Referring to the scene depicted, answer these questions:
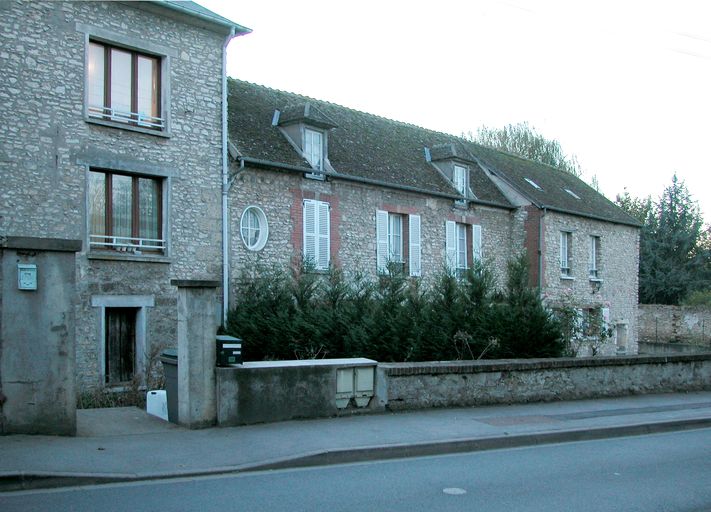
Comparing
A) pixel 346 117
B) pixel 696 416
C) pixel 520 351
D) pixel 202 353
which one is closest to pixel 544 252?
pixel 346 117

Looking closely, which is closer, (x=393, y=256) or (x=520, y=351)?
(x=520, y=351)

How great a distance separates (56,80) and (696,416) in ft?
45.4

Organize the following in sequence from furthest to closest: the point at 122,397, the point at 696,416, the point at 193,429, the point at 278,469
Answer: the point at 122,397 → the point at 696,416 → the point at 193,429 → the point at 278,469

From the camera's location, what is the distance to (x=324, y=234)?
→ 68.5 ft

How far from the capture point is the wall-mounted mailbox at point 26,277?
8.80 meters

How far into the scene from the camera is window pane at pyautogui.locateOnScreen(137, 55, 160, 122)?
16859mm

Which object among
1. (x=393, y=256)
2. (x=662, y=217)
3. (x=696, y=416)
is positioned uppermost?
(x=662, y=217)

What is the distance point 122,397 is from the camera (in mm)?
14016

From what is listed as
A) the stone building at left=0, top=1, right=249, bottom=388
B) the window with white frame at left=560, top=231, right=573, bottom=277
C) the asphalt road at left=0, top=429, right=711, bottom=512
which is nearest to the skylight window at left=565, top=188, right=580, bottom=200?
the window with white frame at left=560, top=231, right=573, bottom=277

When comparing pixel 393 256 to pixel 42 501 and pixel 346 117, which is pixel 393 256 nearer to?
pixel 346 117

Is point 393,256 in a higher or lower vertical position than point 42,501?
higher

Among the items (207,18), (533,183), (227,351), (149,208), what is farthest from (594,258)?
(227,351)

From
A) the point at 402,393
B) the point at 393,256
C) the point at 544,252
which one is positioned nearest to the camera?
the point at 402,393

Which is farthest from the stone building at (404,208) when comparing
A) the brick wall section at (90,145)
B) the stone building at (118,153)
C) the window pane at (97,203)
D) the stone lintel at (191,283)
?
the stone lintel at (191,283)
